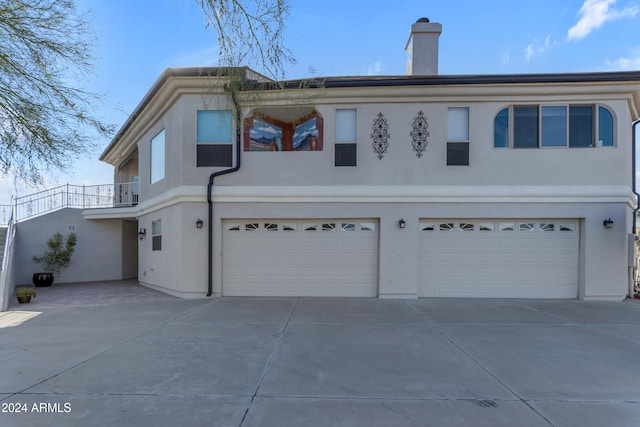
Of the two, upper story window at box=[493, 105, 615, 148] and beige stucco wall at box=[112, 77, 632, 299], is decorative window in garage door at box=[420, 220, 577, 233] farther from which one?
upper story window at box=[493, 105, 615, 148]

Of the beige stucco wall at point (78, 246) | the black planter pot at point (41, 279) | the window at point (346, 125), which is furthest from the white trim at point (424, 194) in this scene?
the black planter pot at point (41, 279)

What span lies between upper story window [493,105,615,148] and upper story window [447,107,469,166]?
2.65 ft

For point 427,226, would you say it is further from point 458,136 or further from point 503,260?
point 458,136

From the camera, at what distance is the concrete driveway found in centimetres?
318

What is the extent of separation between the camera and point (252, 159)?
9.48m

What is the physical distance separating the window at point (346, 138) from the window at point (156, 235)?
20.6ft

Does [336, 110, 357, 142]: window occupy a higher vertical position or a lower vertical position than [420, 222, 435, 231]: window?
higher

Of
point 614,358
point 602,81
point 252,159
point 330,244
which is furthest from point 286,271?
point 602,81

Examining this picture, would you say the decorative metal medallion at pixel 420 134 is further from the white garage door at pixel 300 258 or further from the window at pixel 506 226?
the window at pixel 506 226

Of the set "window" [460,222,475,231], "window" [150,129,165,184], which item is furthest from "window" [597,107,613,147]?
"window" [150,129,165,184]

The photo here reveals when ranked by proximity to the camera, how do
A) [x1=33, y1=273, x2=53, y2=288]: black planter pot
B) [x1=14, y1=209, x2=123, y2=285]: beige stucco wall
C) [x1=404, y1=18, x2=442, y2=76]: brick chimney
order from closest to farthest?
[x1=404, y1=18, x2=442, y2=76]: brick chimney, [x1=33, y1=273, x2=53, y2=288]: black planter pot, [x1=14, y1=209, x2=123, y2=285]: beige stucco wall

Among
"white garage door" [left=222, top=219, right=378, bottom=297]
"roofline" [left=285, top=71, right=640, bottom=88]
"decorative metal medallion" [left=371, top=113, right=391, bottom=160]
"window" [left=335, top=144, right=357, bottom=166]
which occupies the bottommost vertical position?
"white garage door" [left=222, top=219, right=378, bottom=297]

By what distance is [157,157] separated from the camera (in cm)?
1112

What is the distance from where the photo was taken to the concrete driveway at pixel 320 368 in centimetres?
318
